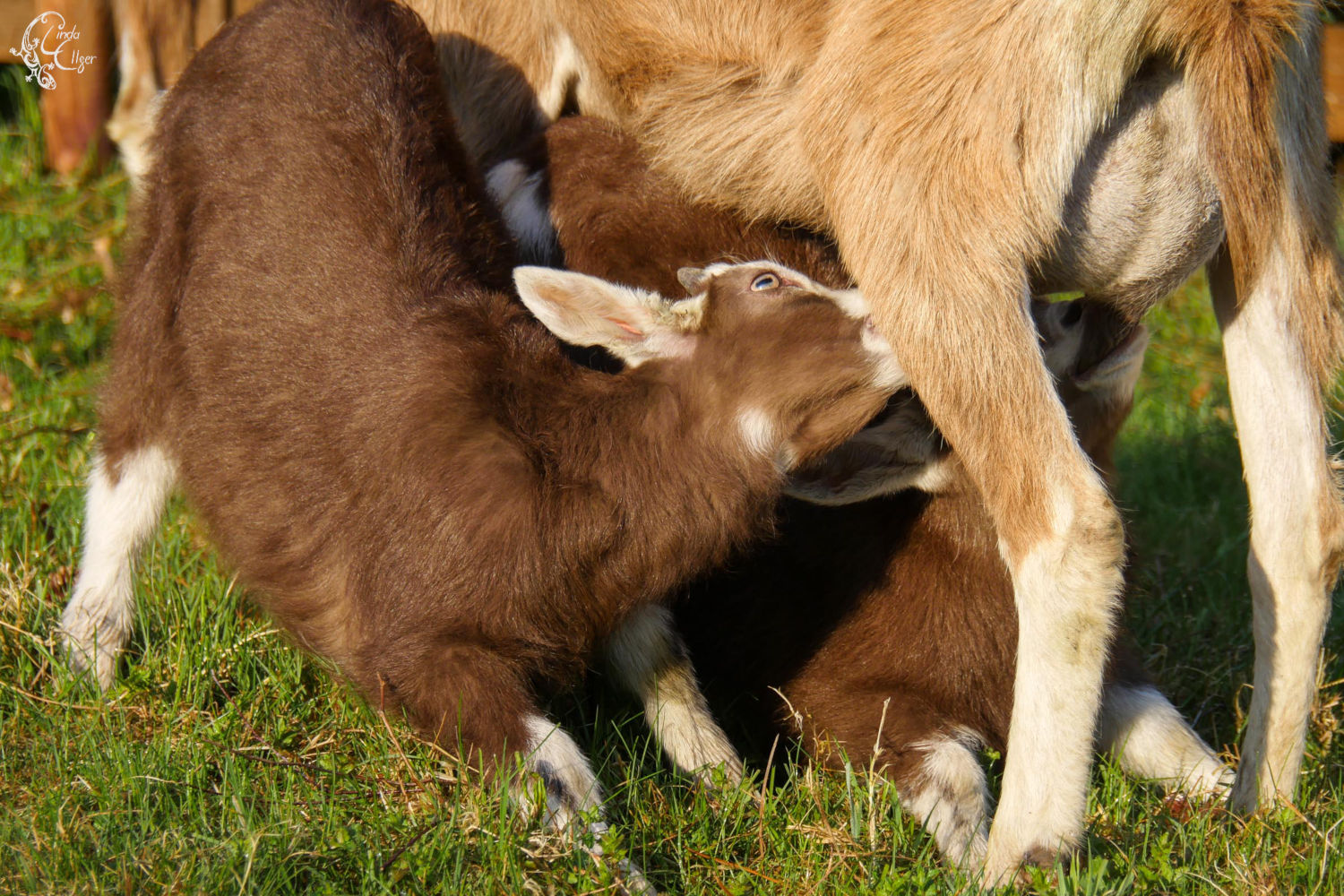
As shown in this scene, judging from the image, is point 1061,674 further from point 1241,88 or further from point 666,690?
point 1241,88

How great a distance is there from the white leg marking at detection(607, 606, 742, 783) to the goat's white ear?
81cm

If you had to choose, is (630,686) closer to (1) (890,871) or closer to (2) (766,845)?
(2) (766,845)

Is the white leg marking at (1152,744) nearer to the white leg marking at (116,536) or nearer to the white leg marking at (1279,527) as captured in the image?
the white leg marking at (1279,527)

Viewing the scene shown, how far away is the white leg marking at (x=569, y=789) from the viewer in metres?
3.04

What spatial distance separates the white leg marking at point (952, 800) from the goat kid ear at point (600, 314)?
1.17m

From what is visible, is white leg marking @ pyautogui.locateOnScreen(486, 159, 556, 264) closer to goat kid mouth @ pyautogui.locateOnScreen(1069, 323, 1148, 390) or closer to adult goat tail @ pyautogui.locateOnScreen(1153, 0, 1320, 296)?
goat kid mouth @ pyautogui.locateOnScreen(1069, 323, 1148, 390)

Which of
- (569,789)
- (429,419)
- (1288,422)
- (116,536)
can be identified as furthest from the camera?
(116,536)

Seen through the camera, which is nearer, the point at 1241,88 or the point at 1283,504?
the point at 1241,88

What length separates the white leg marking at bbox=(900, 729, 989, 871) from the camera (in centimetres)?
344

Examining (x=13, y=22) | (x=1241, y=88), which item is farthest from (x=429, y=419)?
(x=13, y=22)

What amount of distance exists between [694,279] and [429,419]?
75 centimetres

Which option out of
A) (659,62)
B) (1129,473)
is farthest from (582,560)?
(1129,473)

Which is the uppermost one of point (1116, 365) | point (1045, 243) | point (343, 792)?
point (1045, 243)

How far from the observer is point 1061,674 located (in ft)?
10.8
